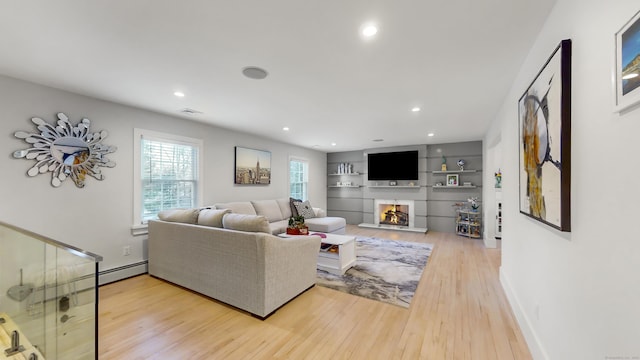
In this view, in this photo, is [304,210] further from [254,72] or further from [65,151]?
[65,151]

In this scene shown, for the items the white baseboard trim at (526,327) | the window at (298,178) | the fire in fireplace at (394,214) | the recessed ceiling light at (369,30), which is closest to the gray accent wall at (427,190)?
the fire in fireplace at (394,214)

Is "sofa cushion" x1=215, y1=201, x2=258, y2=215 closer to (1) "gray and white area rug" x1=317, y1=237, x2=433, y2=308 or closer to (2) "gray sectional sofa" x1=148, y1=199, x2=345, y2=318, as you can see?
(2) "gray sectional sofa" x1=148, y1=199, x2=345, y2=318

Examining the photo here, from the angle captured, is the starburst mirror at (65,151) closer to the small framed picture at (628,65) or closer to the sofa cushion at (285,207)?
the sofa cushion at (285,207)

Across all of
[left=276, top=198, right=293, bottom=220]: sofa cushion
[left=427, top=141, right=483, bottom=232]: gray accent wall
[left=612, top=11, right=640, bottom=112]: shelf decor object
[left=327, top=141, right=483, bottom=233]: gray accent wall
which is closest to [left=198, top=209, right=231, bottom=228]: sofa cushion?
[left=276, top=198, right=293, bottom=220]: sofa cushion

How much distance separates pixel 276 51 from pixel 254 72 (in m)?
0.47

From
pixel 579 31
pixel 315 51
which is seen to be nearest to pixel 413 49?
pixel 315 51

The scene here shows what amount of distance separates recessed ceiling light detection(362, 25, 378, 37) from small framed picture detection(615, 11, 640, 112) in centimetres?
119

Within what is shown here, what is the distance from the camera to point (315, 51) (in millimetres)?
2031

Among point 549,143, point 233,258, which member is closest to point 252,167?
point 233,258

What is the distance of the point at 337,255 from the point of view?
361cm

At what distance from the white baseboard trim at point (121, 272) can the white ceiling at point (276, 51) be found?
2.22 metres

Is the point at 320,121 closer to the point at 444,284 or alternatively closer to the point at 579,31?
the point at 444,284

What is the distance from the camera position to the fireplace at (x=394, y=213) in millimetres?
6938

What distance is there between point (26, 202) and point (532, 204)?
4818 millimetres
